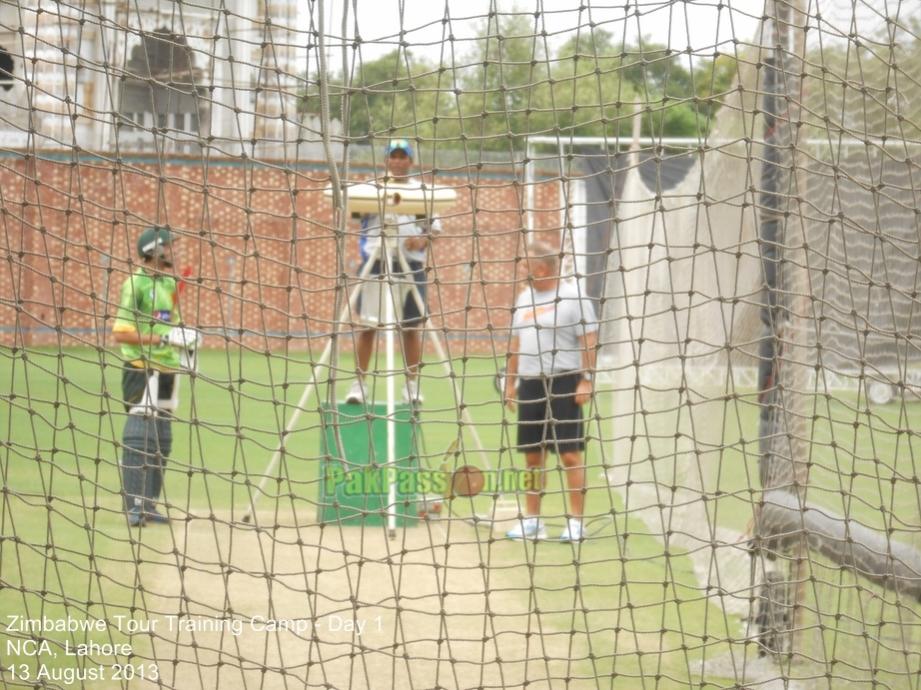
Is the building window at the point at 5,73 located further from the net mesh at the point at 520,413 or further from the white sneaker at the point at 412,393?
the white sneaker at the point at 412,393

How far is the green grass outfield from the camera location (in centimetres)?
307

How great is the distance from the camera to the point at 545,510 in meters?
6.44

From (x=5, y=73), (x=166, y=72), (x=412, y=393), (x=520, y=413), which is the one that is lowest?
(x=412, y=393)

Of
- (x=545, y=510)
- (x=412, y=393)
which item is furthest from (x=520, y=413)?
(x=412, y=393)

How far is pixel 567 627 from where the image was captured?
432 cm

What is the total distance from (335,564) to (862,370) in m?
2.59

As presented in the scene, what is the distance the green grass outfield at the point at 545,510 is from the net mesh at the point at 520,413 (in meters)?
0.03

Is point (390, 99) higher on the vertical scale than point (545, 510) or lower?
higher

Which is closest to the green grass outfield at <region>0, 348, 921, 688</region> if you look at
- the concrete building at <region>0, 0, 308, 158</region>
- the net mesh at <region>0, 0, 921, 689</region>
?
the net mesh at <region>0, 0, 921, 689</region>

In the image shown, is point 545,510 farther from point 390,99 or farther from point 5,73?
point 5,73

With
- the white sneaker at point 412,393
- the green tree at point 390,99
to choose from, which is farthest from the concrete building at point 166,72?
the white sneaker at point 412,393

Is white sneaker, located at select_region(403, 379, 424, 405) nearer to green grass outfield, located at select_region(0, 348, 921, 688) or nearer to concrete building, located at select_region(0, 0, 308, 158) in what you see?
green grass outfield, located at select_region(0, 348, 921, 688)

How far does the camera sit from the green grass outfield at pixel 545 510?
A: 3074 millimetres

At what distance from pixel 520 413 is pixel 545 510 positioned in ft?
2.46
